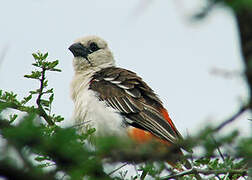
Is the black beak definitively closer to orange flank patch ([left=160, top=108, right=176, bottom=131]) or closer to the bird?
the bird

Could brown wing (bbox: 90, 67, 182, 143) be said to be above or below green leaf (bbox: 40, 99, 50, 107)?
below

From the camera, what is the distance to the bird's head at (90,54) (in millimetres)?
6992

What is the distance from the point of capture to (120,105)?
5.63m

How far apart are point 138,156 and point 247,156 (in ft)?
1.41

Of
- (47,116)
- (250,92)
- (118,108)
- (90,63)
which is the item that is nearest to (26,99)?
(47,116)

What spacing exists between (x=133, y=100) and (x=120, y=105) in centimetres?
23

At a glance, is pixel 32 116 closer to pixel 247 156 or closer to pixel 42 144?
pixel 42 144

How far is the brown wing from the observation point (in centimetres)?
541

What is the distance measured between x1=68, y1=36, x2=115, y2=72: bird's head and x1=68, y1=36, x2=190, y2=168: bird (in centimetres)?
12

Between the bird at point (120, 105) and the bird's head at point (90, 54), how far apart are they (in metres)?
0.12

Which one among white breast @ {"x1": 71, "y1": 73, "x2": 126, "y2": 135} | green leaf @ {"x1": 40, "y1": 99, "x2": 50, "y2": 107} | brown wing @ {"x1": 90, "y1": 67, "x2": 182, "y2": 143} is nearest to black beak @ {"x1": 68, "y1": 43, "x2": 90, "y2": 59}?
brown wing @ {"x1": 90, "y1": 67, "x2": 182, "y2": 143}

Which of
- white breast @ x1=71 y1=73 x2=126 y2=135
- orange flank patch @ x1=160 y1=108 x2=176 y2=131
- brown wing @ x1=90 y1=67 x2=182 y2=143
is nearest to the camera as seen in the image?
white breast @ x1=71 y1=73 x2=126 y2=135

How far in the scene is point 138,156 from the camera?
134 cm

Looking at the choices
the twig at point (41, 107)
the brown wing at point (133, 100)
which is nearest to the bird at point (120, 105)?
the brown wing at point (133, 100)
